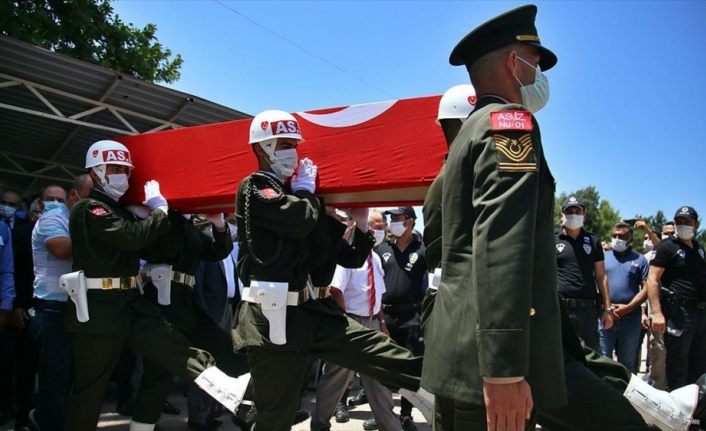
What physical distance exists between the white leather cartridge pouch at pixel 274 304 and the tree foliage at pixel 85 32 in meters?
11.2

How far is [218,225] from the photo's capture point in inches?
201

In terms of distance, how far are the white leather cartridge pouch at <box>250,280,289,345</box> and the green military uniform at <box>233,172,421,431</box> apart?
0.04m

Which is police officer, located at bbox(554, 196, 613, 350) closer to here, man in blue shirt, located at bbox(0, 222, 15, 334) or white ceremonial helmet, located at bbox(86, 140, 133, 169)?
white ceremonial helmet, located at bbox(86, 140, 133, 169)

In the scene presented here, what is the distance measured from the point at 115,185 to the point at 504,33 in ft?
10.6

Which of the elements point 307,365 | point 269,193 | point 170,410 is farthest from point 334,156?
point 170,410

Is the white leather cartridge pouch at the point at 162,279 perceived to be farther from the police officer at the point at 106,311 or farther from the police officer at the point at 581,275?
the police officer at the point at 581,275

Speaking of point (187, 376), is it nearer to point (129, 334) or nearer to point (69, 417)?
point (129, 334)

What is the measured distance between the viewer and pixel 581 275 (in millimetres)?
6117

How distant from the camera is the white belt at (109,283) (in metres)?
4.23

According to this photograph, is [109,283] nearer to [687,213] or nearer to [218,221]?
[218,221]

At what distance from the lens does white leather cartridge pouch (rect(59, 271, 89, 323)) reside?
4129 millimetres

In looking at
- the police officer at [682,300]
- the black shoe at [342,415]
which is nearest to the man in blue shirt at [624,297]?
the police officer at [682,300]

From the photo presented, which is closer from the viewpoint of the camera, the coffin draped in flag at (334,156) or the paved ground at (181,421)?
the coffin draped in flag at (334,156)

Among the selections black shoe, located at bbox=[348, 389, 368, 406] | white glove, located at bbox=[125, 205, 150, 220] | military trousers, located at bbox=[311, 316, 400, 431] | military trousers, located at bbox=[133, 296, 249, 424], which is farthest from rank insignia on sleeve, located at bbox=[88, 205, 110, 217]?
black shoe, located at bbox=[348, 389, 368, 406]
